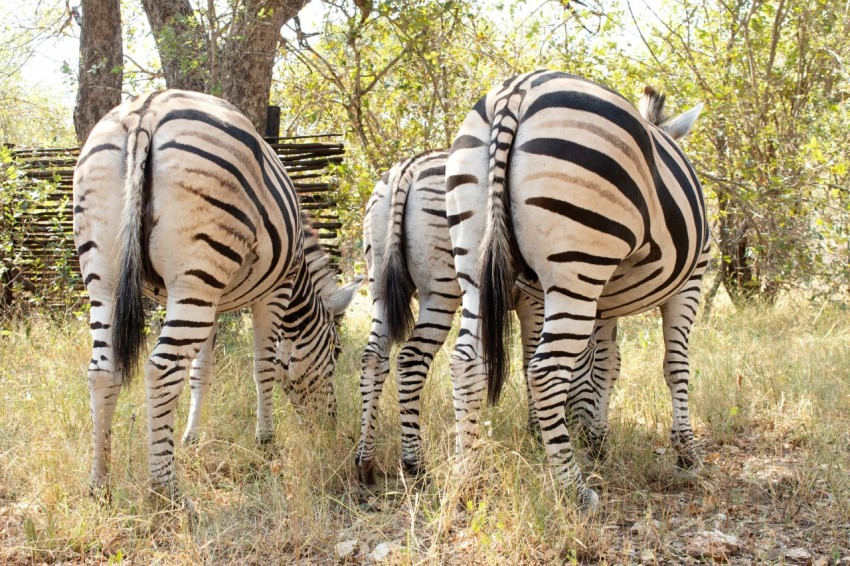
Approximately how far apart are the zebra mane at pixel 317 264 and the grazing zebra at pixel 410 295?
1.23 meters

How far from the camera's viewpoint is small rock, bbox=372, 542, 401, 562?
3.65 m

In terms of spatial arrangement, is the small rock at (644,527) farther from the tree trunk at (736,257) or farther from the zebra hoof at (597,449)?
the tree trunk at (736,257)

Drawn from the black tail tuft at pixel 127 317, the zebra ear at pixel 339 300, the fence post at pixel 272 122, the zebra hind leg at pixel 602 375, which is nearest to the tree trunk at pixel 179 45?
the fence post at pixel 272 122

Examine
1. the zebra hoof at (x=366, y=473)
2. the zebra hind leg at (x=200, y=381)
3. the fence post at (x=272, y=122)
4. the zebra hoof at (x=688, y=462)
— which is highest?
the fence post at (x=272, y=122)

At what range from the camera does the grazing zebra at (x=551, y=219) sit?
12.5 ft

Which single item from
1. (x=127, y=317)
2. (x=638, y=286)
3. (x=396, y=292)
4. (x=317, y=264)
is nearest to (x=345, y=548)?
(x=127, y=317)

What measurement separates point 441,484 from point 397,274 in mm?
1427

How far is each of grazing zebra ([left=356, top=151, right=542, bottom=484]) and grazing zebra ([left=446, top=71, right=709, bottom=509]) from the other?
71 cm

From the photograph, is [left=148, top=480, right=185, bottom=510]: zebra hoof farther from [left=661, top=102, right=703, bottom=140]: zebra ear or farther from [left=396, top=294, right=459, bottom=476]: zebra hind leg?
[left=661, top=102, right=703, bottom=140]: zebra ear

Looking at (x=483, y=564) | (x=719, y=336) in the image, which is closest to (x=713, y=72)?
(x=719, y=336)

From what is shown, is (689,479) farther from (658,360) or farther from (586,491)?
(658,360)

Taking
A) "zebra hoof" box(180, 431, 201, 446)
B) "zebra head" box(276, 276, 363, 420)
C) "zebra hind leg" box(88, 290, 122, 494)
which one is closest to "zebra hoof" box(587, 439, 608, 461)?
"zebra head" box(276, 276, 363, 420)

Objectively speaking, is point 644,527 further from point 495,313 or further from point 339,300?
point 339,300

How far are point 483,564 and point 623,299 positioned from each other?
79.1 inches
